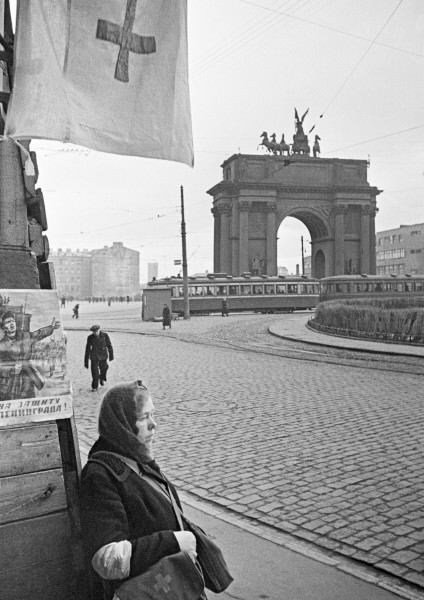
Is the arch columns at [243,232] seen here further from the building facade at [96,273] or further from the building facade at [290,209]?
the building facade at [96,273]

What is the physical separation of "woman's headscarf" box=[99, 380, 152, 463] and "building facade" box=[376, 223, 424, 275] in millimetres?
109974

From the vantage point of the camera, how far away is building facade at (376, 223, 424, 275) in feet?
366

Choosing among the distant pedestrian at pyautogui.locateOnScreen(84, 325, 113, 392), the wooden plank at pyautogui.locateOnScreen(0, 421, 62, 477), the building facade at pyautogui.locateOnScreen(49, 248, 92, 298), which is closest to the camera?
the wooden plank at pyautogui.locateOnScreen(0, 421, 62, 477)

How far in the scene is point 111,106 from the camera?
124 inches

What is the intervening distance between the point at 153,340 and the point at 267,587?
66.3ft

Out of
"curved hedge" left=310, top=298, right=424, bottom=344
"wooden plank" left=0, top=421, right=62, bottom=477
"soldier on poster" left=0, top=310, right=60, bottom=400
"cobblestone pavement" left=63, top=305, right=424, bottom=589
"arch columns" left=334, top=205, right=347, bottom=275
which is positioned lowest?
"cobblestone pavement" left=63, top=305, right=424, bottom=589

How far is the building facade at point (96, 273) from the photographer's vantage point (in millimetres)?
161812

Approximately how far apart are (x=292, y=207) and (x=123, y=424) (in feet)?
194

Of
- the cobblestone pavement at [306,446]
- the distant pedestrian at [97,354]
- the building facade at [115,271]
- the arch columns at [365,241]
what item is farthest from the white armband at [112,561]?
the building facade at [115,271]

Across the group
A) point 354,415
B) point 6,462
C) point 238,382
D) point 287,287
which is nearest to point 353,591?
point 6,462

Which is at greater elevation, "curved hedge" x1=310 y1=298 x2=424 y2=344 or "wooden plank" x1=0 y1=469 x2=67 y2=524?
"wooden plank" x1=0 y1=469 x2=67 y2=524

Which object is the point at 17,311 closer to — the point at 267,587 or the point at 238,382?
the point at 267,587

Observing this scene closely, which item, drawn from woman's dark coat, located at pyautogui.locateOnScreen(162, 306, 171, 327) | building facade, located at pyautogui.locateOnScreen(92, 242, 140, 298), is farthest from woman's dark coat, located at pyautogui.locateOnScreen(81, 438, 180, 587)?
building facade, located at pyautogui.locateOnScreen(92, 242, 140, 298)

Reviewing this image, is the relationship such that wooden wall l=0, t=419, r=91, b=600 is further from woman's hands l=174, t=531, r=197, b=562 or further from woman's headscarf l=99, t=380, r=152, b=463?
woman's hands l=174, t=531, r=197, b=562
